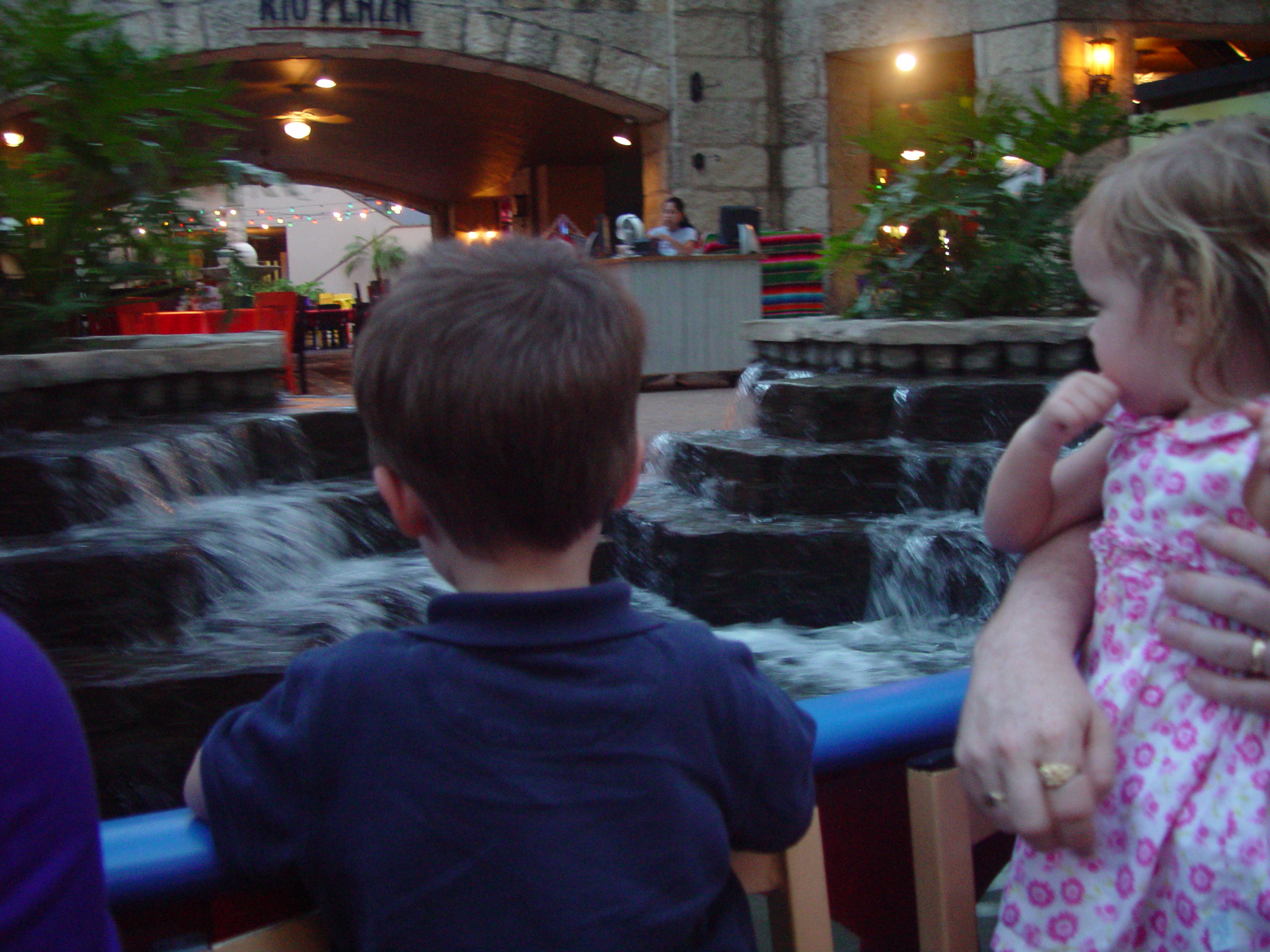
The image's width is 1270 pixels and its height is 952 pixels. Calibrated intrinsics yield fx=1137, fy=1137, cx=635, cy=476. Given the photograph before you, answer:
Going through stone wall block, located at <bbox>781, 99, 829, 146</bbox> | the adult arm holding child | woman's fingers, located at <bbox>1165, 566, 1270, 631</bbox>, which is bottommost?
woman's fingers, located at <bbox>1165, 566, 1270, 631</bbox>

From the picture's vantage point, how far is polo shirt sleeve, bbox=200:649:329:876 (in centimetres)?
74

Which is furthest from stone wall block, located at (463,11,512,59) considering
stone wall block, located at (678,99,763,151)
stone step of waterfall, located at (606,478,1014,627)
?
stone step of waterfall, located at (606,478,1014,627)

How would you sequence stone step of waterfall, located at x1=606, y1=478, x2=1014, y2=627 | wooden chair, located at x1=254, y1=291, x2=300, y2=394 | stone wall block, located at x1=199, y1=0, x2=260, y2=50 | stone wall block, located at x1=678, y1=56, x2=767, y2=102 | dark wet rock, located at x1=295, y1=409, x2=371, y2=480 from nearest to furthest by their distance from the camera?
stone step of waterfall, located at x1=606, y1=478, x2=1014, y2=627 → dark wet rock, located at x1=295, y1=409, x2=371, y2=480 → wooden chair, located at x1=254, y1=291, x2=300, y2=394 → stone wall block, located at x1=199, y1=0, x2=260, y2=50 → stone wall block, located at x1=678, y1=56, x2=767, y2=102

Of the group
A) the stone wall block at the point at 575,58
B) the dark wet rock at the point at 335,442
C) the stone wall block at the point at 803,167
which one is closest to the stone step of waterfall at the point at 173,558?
the dark wet rock at the point at 335,442

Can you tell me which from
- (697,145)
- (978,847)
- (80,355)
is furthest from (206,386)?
(697,145)

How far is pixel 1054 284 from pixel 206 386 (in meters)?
2.98

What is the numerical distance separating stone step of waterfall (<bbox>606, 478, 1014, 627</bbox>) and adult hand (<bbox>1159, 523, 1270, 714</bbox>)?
199 centimetres

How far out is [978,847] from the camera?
3.78 ft

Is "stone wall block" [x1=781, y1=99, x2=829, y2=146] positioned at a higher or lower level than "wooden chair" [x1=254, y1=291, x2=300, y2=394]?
higher

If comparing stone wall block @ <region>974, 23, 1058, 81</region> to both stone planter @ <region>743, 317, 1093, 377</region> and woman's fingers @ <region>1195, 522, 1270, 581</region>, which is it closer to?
stone planter @ <region>743, 317, 1093, 377</region>

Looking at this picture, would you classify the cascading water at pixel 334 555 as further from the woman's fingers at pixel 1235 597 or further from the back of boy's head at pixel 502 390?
the woman's fingers at pixel 1235 597

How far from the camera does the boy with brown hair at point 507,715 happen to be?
29.1 inches

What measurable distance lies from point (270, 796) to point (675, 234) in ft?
29.4

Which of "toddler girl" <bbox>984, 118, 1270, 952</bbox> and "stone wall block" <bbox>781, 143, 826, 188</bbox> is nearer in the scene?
"toddler girl" <bbox>984, 118, 1270, 952</bbox>
